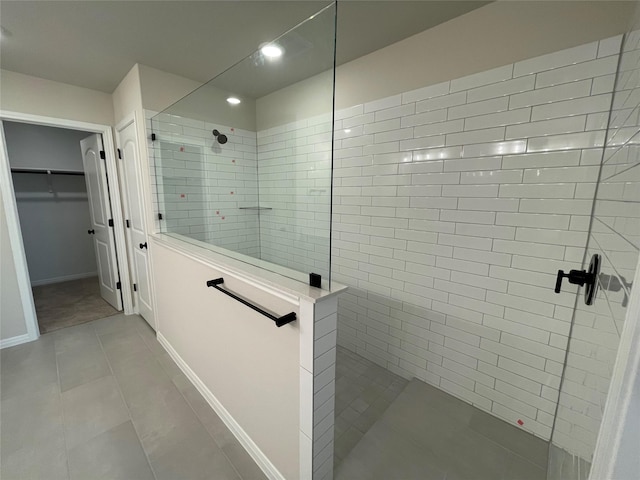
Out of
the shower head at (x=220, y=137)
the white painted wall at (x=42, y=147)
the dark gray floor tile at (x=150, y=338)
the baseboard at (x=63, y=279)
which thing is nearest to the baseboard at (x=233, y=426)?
the dark gray floor tile at (x=150, y=338)

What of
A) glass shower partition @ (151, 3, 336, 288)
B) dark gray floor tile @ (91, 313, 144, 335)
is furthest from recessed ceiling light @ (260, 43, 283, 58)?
dark gray floor tile @ (91, 313, 144, 335)

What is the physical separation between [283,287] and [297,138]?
137cm

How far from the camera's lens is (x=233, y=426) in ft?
5.08

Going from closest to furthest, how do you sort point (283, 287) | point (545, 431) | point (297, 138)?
1. point (283, 287)
2. point (545, 431)
3. point (297, 138)

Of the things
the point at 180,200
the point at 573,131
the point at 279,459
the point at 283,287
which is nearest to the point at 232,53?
the point at 180,200

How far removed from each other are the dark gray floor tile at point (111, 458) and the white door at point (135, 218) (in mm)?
1249

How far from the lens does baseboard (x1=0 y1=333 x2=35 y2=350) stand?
238cm

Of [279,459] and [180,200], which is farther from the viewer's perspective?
[180,200]

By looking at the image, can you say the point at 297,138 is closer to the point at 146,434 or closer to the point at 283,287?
the point at 283,287

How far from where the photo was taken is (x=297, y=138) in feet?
6.54

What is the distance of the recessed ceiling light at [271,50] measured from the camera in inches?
57.6

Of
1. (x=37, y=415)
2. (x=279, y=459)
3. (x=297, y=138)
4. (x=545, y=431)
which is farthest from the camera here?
(x=297, y=138)

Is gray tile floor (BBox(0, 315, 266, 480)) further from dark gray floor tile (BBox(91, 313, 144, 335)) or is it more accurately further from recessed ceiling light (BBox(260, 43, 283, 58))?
recessed ceiling light (BBox(260, 43, 283, 58))

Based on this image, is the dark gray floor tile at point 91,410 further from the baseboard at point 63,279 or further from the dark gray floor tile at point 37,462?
the baseboard at point 63,279
